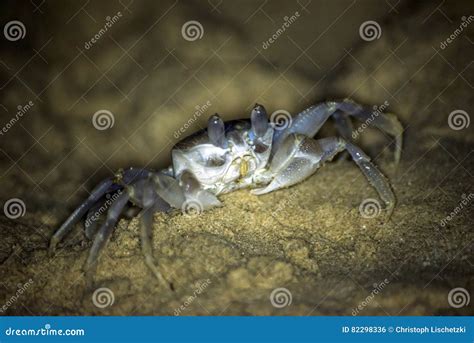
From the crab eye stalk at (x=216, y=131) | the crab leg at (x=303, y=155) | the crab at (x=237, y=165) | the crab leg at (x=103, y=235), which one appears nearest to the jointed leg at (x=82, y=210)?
the crab at (x=237, y=165)

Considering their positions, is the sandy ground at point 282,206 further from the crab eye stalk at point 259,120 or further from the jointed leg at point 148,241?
the crab eye stalk at point 259,120

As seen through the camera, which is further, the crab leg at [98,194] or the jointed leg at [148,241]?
the crab leg at [98,194]

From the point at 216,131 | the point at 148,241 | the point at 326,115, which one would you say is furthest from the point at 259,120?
the point at 148,241

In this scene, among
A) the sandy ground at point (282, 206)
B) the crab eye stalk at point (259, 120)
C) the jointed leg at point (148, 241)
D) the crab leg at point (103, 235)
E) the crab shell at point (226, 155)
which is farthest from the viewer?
the crab shell at point (226, 155)

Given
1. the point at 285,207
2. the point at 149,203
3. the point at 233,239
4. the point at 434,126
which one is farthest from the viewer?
the point at 434,126

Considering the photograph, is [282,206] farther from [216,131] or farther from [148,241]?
[148,241]

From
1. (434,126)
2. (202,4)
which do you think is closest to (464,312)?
(434,126)

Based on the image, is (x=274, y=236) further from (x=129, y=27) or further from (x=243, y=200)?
(x=129, y=27)
